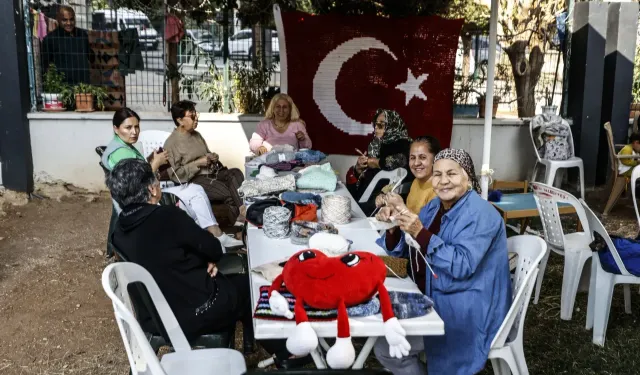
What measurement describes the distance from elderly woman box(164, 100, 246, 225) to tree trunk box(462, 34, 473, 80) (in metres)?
3.64

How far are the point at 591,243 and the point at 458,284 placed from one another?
5.31 feet

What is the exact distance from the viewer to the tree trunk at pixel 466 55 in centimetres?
774

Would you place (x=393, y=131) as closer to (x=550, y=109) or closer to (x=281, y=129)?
(x=281, y=129)

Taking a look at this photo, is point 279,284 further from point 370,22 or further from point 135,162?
point 370,22

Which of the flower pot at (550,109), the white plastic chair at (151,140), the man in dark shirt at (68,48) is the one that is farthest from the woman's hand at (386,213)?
the man in dark shirt at (68,48)

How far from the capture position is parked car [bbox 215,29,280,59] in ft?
24.8

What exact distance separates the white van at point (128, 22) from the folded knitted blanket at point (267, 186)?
4.04 metres

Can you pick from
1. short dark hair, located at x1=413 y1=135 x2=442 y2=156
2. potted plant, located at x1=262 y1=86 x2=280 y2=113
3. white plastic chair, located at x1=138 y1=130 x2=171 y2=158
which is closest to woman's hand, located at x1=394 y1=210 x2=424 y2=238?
short dark hair, located at x1=413 y1=135 x2=442 y2=156

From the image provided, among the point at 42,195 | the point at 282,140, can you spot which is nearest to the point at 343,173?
the point at 282,140

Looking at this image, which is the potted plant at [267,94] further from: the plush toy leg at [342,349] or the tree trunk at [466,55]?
the plush toy leg at [342,349]

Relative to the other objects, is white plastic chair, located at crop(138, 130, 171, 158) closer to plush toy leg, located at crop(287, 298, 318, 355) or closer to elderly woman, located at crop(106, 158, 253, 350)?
elderly woman, located at crop(106, 158, 253, 350)

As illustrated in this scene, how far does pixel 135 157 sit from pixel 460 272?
249 cm

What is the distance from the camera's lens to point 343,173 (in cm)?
768

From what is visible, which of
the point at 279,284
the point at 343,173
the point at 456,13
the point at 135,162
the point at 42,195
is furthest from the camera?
the point at 456,13
